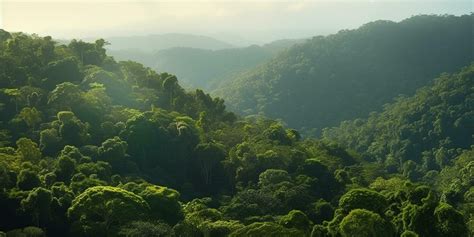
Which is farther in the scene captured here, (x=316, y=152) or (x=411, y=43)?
(x=411, y=43)

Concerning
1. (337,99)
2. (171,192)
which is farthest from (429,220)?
(337,99)

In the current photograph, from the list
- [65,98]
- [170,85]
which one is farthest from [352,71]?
[65,98]

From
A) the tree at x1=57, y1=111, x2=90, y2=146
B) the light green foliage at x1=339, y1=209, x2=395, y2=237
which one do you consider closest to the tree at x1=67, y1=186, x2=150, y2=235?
the light green foliage at x1=339, y1=209, x2=395, y2=237

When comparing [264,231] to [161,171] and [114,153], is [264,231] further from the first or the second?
[161,171]

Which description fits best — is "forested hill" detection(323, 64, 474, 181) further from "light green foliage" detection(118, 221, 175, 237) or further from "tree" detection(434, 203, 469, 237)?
"light green foliage" detection(118, 221, 175, 237)

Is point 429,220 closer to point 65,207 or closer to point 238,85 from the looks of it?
point 65,207

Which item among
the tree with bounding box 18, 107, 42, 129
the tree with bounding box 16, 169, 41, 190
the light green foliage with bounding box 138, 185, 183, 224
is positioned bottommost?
the light green foliage with bounding box 138, 185, 183, 224

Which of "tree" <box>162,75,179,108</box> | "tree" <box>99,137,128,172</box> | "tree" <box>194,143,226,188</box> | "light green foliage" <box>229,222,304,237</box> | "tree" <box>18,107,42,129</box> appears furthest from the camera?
"tree" <box>162,75,179,108</box>
